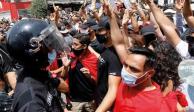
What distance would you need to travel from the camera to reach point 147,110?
11.1ft

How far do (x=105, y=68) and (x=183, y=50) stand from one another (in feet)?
3.45

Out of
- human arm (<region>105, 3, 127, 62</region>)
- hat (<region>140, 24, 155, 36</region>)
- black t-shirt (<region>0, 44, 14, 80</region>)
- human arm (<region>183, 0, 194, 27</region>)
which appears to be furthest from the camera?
hat (<region>140, 24, 155, 36</region>)

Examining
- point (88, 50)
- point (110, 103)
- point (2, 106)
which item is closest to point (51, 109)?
point (2, 106)

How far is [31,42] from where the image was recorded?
9.18ft

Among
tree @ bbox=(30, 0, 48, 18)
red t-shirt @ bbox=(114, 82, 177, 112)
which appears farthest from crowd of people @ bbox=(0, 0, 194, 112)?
tree @ bbox=(30, 0, 48, 18)

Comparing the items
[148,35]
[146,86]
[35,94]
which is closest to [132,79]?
[146,86]

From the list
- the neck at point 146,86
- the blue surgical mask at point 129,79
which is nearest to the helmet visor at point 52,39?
the blue surgical mask at point 129,79

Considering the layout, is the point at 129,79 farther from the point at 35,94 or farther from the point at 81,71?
the point at 81,71

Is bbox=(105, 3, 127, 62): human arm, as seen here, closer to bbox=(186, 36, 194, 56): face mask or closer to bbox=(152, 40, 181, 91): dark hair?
bbox=(152, 40, 181, 91): dark hair

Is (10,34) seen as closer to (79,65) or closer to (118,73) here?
(118,73)

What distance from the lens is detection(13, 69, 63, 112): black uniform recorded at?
2.54 meters

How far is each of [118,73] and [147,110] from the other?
0.98m

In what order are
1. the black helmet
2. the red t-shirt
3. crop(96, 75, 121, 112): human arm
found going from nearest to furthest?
1. the black helmet
2. the red t-shirt
3. crop(96, 75, 121, 112): human arm

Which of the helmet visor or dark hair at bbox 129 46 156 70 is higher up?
the helmet visor
